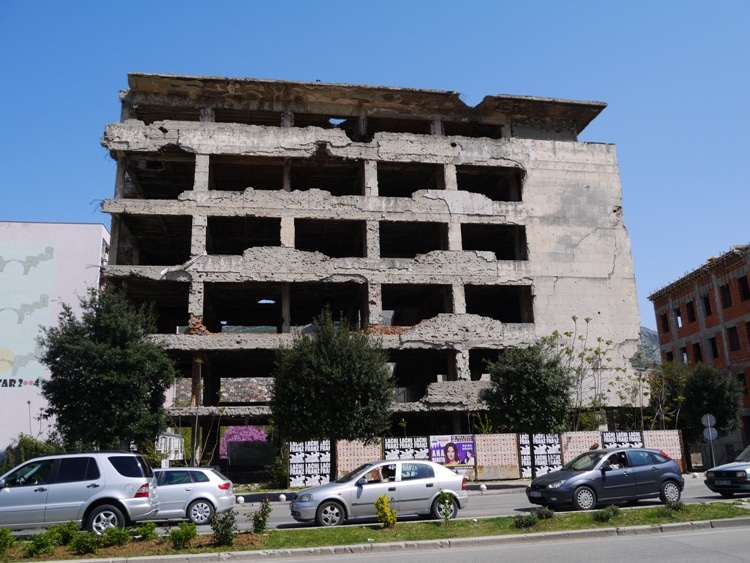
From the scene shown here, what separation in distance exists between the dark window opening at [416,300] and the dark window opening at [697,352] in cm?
2171

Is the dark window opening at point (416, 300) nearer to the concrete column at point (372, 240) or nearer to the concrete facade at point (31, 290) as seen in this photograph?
the concrete column at point (372, 240)

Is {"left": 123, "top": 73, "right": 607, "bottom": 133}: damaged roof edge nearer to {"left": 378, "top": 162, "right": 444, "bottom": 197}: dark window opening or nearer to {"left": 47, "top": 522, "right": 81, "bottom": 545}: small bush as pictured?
{"left": 378, "top": 162, "right": 444, "bottom": 197}: dark window opening

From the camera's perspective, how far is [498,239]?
37938mm

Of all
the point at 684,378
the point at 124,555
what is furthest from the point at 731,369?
the point at 124,555

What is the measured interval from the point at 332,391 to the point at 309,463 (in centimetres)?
454

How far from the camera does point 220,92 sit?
3356cm

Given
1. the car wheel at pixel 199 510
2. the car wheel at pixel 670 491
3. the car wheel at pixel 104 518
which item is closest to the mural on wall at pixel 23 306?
the car wheel at pixel 199 510

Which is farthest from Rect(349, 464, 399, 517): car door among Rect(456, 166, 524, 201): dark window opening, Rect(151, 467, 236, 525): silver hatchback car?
Rect(456, 166, 524, 201): dark window opening

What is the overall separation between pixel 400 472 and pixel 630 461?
547cm

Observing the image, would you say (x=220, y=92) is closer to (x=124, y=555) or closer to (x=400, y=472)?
(x=400, y=472)

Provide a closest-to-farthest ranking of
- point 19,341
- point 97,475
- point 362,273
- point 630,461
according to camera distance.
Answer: point 97,475
point 630,461
point 362,273
point 19,341

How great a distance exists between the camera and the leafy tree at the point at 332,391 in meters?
21.8

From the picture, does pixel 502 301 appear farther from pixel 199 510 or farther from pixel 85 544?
pixel 85 544

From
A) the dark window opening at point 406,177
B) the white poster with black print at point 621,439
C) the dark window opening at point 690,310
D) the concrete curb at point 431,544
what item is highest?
the dark window opening at point 406,177
